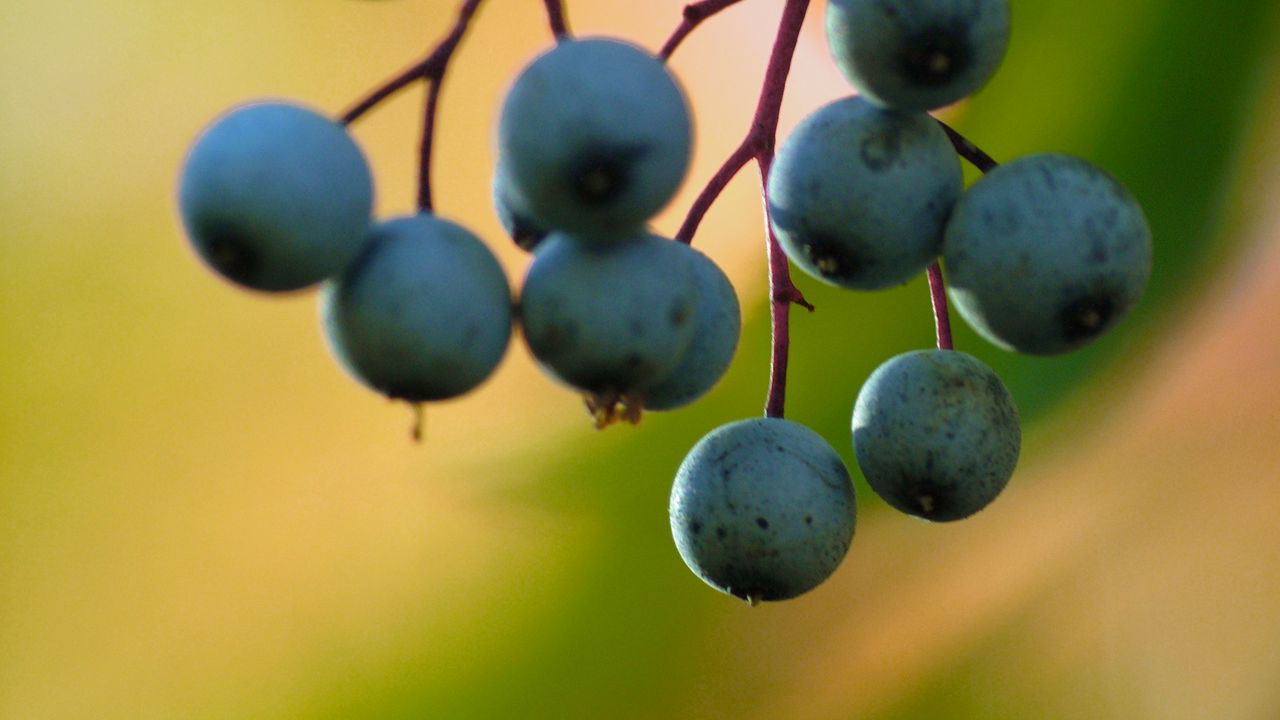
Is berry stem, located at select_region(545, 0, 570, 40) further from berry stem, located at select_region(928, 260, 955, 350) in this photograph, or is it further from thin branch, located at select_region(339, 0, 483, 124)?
berry stem, located at select_region(928, 260, 955, 350)

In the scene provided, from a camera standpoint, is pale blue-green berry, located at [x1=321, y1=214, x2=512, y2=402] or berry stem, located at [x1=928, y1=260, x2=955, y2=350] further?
berry stem, located at [x1=928, y1=260, x2=955, y2=350]

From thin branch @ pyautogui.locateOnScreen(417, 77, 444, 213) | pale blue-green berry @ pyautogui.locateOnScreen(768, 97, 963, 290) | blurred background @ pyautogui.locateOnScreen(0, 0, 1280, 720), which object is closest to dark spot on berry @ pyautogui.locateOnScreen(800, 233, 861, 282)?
pale blue-green berry @ pyautogui.locateOnScreen(768, 97, 963, 290)

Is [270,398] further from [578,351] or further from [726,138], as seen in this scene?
[578,351]

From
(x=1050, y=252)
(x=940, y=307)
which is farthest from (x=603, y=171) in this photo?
(x=940, y=307)

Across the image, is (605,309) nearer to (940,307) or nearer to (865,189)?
(865,189)

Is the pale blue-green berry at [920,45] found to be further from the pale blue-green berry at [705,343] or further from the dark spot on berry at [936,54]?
the pale blue-green berry at [705,343]

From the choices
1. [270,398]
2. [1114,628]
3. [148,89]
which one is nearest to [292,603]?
[270,398]
